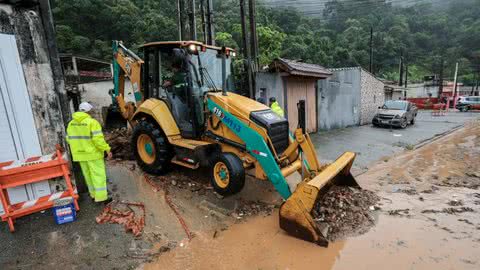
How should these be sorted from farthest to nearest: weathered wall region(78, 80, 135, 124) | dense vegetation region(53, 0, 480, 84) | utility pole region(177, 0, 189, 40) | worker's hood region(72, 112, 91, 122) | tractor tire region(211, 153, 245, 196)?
1. dense vegetation region(53, 0, 480, 84)
2. weathered wall region(78, 80, 135, 124)
3. utility pole region(177, 0, 189, 40)
4. tractor tire region(211, 153, 245, 196)
5. worker's hood region(72, 112, 91, 122)

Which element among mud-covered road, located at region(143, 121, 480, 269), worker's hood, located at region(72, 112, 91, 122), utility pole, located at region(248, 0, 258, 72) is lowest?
mud-covered road, located at region(143, 121, 480, 269)

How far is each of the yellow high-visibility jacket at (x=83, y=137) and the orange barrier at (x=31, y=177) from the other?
25cm

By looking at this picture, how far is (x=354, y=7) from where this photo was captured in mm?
58375

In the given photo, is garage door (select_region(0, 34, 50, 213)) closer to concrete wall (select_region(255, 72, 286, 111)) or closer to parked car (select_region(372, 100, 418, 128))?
concrete wall (select_region(255, 72, 286, 111))

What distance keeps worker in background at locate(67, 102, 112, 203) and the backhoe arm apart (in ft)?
6.74

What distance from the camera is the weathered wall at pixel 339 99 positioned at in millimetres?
13055

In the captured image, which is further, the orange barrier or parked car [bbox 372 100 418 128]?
parked car [bbox 372 100 418 128]

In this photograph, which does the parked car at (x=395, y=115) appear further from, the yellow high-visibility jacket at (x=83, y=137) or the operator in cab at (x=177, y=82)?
the yellow high-visibility jacket at (x=83, y=137)

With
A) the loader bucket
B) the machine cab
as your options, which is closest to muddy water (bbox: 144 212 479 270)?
the loader bucket

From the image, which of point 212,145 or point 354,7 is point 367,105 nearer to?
point 212,145

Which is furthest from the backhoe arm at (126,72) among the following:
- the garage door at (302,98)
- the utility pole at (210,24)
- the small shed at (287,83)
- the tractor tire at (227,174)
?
the garage door at (302,98)

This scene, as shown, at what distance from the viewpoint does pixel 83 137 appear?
409cm

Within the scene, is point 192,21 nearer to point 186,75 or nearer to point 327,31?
point 186,75

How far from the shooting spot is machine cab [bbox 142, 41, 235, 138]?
5.01m
